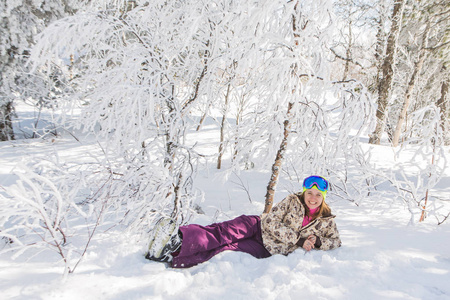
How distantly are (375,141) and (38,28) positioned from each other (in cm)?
1181

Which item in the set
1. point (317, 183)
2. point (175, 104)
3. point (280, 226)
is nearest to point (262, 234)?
point (280, 226)

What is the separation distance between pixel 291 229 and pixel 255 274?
63 cm

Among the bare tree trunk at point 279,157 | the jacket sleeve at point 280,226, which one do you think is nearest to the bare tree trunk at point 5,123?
the bare tree trunk at point 279,157

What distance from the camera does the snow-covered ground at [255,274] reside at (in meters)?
1.85

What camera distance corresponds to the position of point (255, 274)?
2264 millimetres

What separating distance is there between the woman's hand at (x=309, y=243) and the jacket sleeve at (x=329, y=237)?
0.08 metres

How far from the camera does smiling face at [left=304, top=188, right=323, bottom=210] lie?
8.84 feet

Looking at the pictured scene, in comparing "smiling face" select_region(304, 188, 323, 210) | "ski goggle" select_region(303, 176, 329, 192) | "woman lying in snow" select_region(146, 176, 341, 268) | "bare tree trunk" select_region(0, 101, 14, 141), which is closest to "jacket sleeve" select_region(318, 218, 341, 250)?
"woman lying in snow" select_region(146, 176, 341, 268)

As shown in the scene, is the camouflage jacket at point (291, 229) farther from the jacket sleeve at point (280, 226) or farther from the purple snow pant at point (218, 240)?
the purple snow pant at point (218, 240)

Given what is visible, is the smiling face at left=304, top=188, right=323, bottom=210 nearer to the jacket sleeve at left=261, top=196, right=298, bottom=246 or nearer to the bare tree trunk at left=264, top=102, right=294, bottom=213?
the jacket sleeve at left=261, top=196, right=298, bottom=246

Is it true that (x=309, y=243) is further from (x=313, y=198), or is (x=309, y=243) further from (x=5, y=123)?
(x=5, y=123)

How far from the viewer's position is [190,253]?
2.44 meters

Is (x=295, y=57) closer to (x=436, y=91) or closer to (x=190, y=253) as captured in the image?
(x=190, y=253)

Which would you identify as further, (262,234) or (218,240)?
(262,234)
